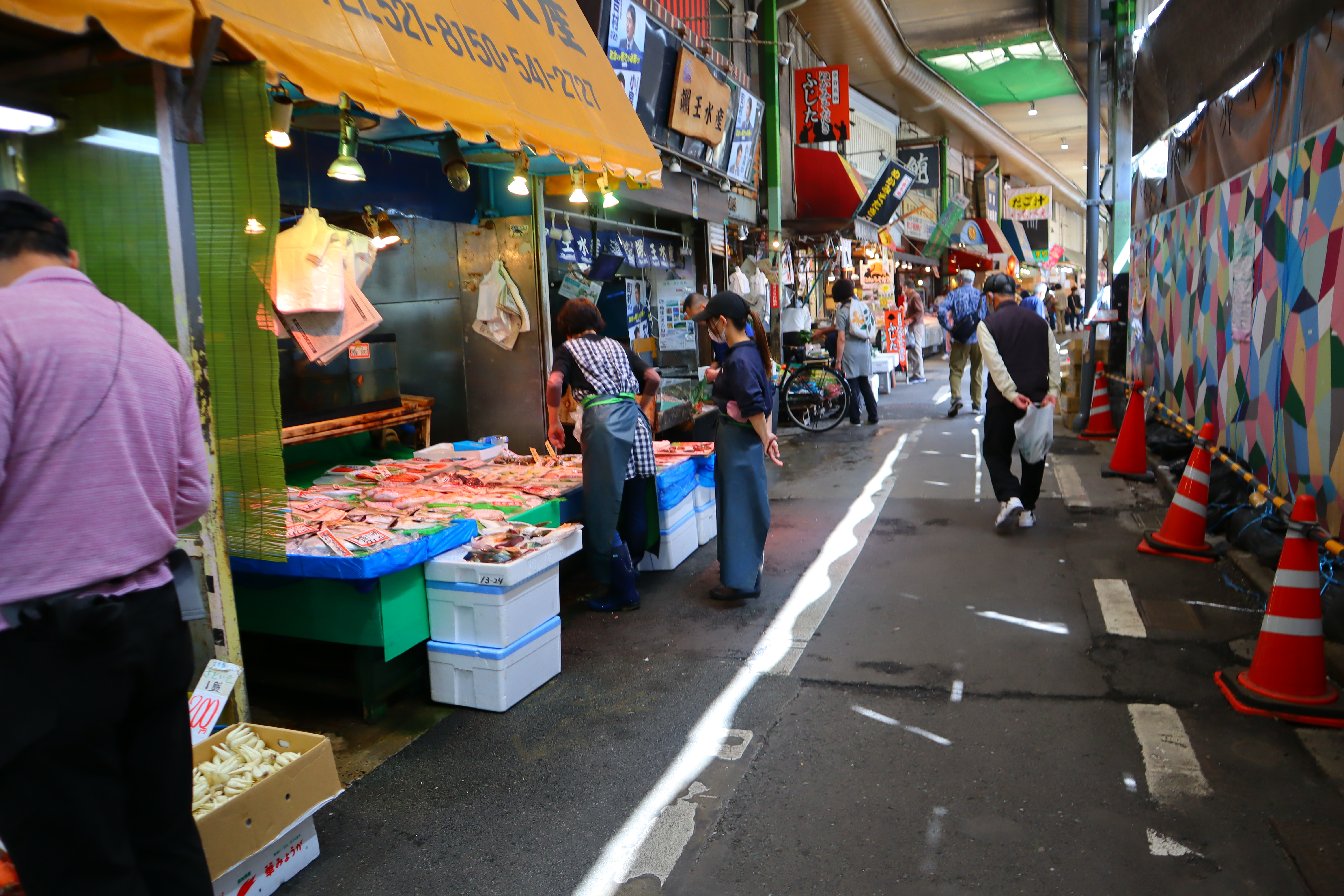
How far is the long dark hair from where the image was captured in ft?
19.0

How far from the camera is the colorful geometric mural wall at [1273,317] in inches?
203

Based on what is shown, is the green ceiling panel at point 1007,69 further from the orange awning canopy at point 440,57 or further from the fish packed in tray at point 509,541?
the fish packed in tray at point 509,541

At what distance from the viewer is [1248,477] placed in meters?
6.25

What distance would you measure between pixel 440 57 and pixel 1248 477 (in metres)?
6.15

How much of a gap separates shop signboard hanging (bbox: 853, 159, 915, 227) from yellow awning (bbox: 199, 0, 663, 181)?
31.2 feet

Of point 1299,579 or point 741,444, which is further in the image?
point 741,444

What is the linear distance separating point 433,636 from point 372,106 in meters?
2.74

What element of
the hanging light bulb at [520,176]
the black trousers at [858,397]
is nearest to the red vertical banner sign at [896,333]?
the black trousers at [858,397]

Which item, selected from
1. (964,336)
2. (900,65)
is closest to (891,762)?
(964,336)

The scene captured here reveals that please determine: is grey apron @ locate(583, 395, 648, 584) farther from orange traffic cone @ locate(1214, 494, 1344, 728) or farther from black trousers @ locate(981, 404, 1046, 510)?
orange traffic cone @ locate(1214, 494, 1344, 728)

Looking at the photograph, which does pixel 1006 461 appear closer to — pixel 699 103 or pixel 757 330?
pixel 757 330

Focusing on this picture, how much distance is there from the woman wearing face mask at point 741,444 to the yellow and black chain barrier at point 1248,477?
2964 millimetres

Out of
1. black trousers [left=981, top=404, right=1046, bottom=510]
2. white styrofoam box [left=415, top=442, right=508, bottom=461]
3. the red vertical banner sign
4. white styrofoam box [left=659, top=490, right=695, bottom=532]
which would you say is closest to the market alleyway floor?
white styrofoam box [left=659, top=490, right=695, bottom=532]

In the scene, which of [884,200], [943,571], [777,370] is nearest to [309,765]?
[943,571]
